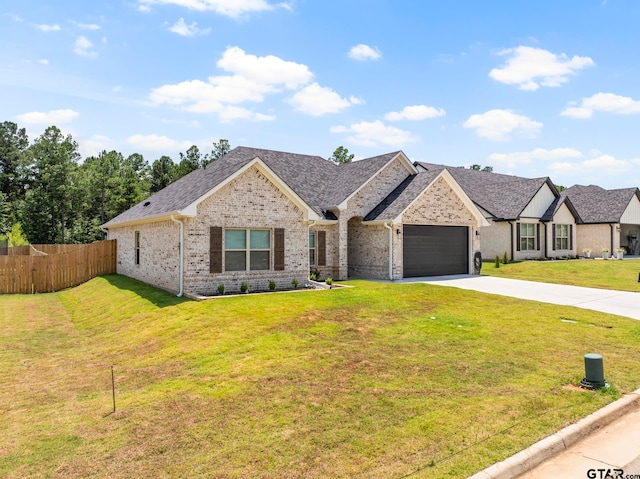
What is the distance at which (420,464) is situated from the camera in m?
4.55

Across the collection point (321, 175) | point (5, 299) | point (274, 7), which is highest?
point (274, 7)

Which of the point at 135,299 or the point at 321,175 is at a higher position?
the point at 321,175

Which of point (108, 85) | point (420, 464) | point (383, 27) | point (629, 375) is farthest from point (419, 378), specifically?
point (108, 85)

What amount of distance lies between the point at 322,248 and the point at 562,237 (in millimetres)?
22499

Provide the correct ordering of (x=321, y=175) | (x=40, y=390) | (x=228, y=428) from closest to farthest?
(x=228, y=428)
(x=40, y=390)
(x=321, y=175)

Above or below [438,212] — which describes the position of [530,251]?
below

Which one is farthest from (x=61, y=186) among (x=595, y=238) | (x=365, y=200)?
(x=595, y=238)

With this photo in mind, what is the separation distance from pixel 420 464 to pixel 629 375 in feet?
17.3

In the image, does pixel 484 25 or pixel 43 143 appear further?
pixel 43 143

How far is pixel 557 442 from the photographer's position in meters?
5.09

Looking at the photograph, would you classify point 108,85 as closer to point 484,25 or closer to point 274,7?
point 274,7

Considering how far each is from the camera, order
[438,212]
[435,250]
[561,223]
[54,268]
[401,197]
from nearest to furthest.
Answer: [401,197] → [54,268] → [438,212] → [435,250] → [561,223]

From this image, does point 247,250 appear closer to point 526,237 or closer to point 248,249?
point 248,249

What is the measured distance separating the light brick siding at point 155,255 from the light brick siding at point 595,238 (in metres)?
33.1
